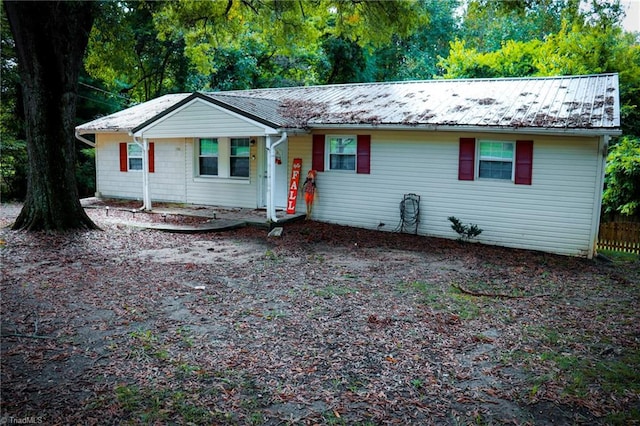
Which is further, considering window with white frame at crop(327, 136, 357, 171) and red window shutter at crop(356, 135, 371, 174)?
window with white frame at crop(327, 136, 357, 171)

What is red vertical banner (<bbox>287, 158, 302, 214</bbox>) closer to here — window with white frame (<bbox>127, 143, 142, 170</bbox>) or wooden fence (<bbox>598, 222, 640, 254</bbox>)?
window with white frame (<bbox>127, 143, 142, 170</bbox>)

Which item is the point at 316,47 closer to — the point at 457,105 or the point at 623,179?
the point at 457,105

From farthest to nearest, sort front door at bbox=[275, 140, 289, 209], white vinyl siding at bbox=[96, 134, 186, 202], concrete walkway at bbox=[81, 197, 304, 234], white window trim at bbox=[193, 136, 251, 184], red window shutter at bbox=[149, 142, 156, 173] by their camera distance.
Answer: red window shutter at bbox=[149, 142, 156, 173] < white vinyl siding at bbox=[96, 134, 186, 202] < white window trim at bbox=[193, 136, 251, 184] < front door at bbox=[275, 140, 289, 209] < concrete walkway at bbox=[81, 197, 304, 234]

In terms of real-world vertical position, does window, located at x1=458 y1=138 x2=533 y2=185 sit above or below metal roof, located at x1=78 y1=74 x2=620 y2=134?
below

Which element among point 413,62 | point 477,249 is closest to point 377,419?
point 477,249

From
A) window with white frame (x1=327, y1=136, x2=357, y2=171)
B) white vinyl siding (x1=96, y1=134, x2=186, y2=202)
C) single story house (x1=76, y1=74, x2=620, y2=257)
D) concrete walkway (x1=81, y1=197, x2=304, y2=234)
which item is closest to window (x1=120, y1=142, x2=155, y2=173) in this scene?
white vinyl siding (x1=96, y1=134, x2=186, y2=202)

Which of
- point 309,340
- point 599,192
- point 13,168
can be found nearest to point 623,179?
point 599,192

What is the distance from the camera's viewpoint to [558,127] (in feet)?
30.7

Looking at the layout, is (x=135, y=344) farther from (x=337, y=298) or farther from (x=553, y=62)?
(x=553, y=62)

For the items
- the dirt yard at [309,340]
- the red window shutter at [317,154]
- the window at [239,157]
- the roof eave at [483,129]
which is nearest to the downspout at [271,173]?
the roof eave at [483,129]

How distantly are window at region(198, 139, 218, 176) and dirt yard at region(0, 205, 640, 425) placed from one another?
6.05 m

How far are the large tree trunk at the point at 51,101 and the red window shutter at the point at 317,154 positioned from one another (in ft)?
18.6

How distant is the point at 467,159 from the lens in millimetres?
10914

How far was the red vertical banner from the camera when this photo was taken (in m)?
12.9
